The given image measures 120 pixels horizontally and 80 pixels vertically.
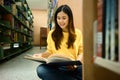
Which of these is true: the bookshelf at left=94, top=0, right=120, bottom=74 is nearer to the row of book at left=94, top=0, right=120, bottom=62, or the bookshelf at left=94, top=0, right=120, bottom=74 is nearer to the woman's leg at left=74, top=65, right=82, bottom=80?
the row of book at left=94, top=0, right=120, bottom=62

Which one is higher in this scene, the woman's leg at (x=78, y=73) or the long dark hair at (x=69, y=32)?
the long dark hair at (x=69, y=32)

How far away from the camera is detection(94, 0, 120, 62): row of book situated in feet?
1.11

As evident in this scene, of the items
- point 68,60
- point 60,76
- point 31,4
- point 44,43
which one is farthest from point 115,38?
point 31,4

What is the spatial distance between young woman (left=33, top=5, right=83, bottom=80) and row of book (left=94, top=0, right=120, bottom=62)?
45.6 inches

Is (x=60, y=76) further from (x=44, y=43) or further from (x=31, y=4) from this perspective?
(x=31, y=4)

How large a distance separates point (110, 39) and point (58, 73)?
1209 mm

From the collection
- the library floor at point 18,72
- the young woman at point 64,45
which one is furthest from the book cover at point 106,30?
the library floor at point 18,72

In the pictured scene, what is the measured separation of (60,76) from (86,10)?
43.5 inches

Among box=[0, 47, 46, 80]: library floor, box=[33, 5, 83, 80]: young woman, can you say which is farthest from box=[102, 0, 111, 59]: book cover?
box=[0, 47, 46, 80]: library floor

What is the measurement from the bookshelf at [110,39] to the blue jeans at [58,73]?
1151mm

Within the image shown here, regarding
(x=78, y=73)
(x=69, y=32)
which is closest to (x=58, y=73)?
(x=78, y=73)

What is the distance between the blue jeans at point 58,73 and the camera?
5.04ft

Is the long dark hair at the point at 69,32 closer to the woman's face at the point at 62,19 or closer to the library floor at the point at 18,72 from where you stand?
the woman's face at the point at 62,19

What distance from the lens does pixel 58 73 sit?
60.7 inches
